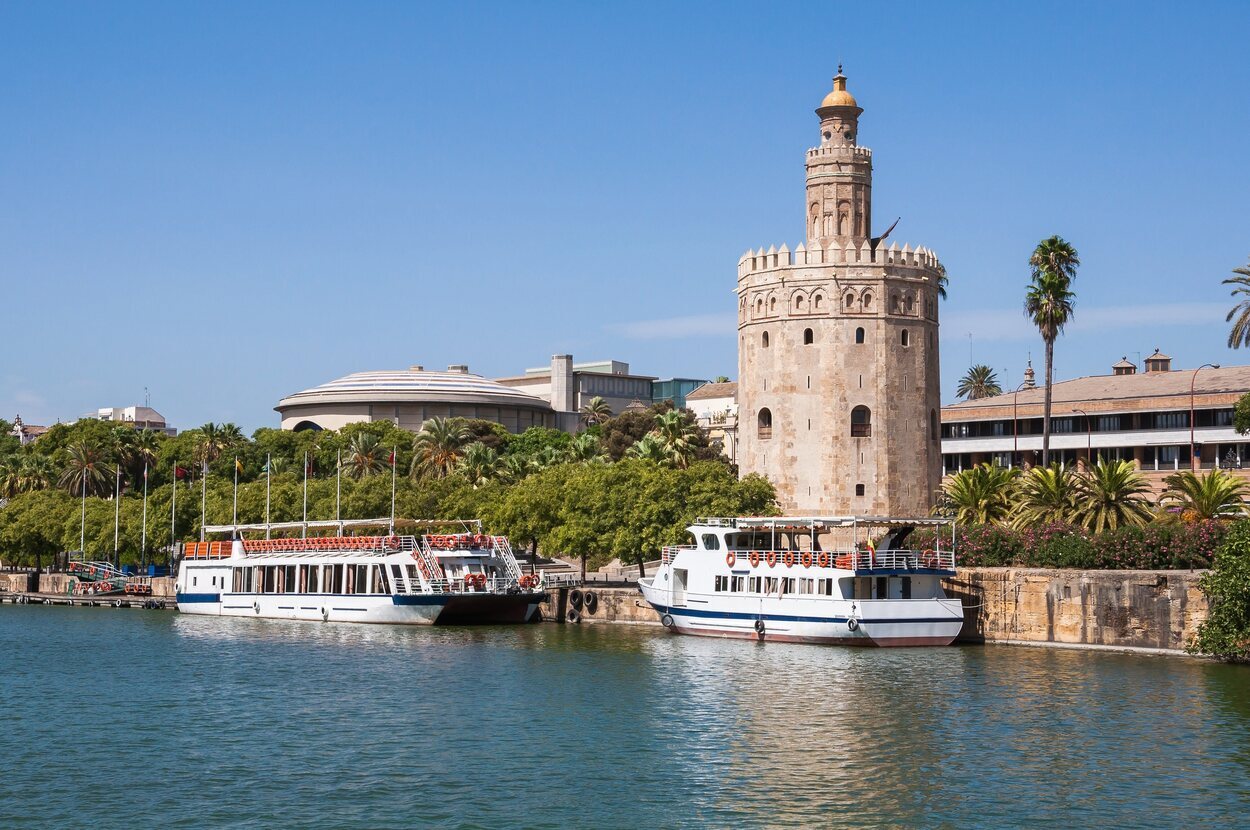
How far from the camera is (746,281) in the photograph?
71.6 metres

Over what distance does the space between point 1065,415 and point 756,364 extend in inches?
868

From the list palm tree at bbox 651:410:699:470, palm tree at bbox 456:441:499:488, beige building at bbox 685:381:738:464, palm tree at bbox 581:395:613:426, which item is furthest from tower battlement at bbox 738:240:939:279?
palm tree at bbox 581:395:613:426

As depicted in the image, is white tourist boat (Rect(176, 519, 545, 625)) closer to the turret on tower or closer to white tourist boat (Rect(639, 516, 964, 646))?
white tourist boat (Rect(639, 516, 964, 646))

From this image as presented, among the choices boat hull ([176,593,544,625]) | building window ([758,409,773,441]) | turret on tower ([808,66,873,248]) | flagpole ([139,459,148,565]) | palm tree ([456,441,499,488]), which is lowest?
boat hull ([176,593,544,625])

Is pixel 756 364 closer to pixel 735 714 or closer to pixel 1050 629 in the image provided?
pixel 1050 629

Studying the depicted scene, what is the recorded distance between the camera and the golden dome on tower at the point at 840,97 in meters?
71.1

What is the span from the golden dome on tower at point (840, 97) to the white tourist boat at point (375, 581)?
83.8 feet

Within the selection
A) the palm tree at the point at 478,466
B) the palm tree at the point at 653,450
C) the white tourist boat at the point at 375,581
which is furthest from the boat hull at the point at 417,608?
the palm tree at the point at 478,466

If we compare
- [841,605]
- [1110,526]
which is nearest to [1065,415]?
[1110,526]

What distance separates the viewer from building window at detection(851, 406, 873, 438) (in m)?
68.9

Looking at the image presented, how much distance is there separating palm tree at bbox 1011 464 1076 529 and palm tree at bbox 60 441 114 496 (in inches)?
2835

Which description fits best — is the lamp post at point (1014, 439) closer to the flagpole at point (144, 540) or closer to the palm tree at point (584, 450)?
the palm tree at point (584, 450)

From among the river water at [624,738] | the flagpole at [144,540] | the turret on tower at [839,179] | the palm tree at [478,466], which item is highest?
the turret on tower at [839,179]

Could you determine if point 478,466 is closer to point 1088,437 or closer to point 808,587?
point 1088,437
